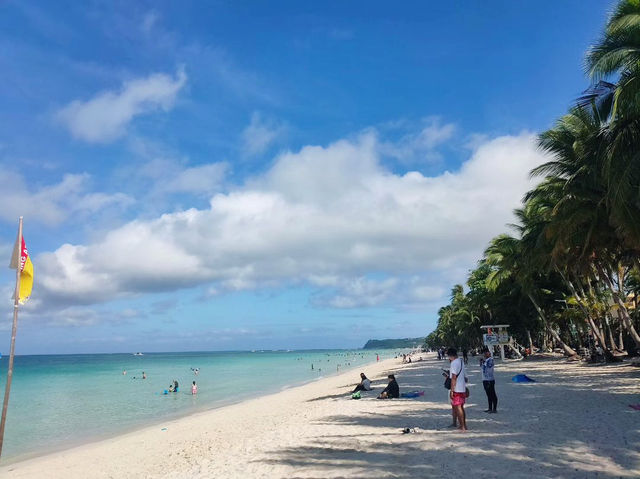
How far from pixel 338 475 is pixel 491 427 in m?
4.05

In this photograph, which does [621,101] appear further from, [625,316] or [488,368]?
[625,316]

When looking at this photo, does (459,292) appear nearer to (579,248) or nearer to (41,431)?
(579,248)

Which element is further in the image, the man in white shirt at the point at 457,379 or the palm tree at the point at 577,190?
the palm tree at the point at 577,190

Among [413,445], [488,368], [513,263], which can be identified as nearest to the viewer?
[413,445]

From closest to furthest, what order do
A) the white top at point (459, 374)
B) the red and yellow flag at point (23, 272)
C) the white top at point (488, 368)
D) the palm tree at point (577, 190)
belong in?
the red and yellow flag at point (23, 272), the white top at point (459, 374), the white top at point (488, 368), the palm tree at point (577, 190)

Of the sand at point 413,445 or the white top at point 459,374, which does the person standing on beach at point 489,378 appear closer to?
the sand at point 413,445

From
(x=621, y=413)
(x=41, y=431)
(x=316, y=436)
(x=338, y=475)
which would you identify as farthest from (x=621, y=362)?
(x=41, y=431)

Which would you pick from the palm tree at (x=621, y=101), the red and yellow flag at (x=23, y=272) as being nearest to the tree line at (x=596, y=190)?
the palm tree at (x=621, y=101)

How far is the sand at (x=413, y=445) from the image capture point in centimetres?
665

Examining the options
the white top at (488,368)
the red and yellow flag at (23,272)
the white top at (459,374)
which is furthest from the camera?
the white top at (488,368)

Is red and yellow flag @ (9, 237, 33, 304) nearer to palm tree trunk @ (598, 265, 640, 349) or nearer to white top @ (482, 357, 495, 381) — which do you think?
white top @ (482, 357, 495, 381)

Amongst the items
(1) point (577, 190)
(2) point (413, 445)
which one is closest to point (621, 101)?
(1) point (577, 190)

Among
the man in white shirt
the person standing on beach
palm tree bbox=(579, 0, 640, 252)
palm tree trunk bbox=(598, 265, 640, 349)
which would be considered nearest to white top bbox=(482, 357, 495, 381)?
the person standing on beach

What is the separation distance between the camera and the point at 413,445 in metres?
8.11
